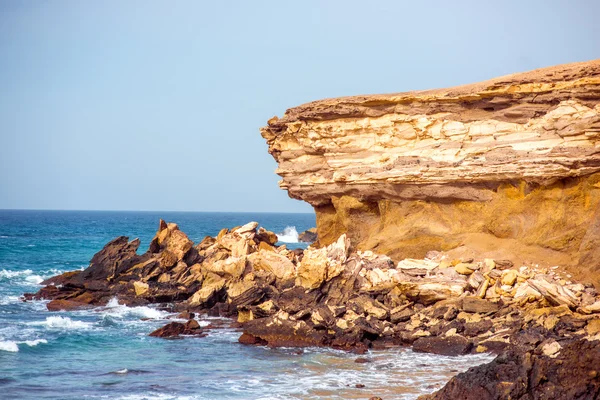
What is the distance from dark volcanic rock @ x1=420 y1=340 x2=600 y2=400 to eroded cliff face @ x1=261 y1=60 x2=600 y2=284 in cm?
1052

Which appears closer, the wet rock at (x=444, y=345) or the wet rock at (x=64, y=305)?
the wet rock at (x=444, y=345)

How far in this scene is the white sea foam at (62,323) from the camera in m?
24.8

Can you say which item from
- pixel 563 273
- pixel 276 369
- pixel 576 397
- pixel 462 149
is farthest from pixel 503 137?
pixel 576 397

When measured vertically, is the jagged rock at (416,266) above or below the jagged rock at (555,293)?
above

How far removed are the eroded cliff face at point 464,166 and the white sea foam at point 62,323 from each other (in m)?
10.7

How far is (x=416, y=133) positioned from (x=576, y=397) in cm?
1555

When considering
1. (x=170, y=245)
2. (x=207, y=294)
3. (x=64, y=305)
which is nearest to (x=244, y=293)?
(x=207, y=294)

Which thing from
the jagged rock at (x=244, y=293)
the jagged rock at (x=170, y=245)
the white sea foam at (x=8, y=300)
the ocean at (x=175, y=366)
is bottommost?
the ocean at (x=175, y=366)

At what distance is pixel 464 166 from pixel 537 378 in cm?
1347

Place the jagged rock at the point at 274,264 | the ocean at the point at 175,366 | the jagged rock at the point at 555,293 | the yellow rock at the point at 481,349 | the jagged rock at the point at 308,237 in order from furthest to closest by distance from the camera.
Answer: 1. the jagged rock at the point at 308,237
2. the jagged rock at the point at 274,264
3. the jagged rock at the point at 555,293
4. the yellow rock at the point at 481,349
5. the ocean at the point at 175,366

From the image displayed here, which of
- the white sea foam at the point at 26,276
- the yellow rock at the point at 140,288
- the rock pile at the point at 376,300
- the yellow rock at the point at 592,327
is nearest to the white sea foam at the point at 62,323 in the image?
the rock pile at the point at 376,300

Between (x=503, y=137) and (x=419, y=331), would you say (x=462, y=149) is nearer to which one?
(x=503, y=137)

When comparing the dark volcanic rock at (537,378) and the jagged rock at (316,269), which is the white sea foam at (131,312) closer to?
the jagged rock at (316,269)

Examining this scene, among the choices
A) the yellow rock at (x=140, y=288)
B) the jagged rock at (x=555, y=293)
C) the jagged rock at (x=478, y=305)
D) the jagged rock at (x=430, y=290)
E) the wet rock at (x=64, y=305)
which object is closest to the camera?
the jagged rock at (x=555, y=293)
